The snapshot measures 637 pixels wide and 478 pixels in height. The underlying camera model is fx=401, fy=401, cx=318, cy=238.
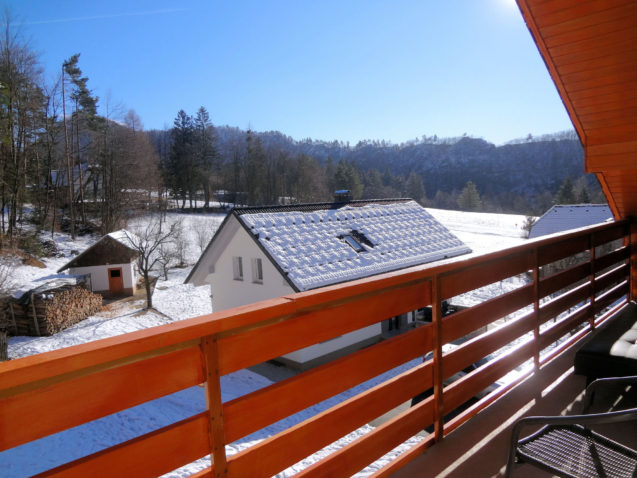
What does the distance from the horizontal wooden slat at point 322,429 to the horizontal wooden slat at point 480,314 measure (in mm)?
203

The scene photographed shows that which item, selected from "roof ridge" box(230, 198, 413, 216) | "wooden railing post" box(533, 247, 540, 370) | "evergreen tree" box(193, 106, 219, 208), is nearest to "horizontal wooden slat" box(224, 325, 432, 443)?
"wooden railing post" box(533, 247, 540, 370)

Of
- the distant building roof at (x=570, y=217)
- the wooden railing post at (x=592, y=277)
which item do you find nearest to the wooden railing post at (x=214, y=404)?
the wooden railing post at (x=592, y=277)

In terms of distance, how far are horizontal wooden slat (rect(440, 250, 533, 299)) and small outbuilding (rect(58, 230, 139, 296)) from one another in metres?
19.6

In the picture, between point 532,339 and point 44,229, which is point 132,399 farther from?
point 44,229

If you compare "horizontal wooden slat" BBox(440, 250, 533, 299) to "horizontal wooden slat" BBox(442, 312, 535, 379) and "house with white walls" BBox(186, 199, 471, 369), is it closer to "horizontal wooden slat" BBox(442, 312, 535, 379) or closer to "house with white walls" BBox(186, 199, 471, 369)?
"horizontal wooden slat" BBox(442, 312, 535, 379)

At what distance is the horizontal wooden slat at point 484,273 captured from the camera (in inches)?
68.6

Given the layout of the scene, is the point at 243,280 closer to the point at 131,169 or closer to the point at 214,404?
the point at 214,404

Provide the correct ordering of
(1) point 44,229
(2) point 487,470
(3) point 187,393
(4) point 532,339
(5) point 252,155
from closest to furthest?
(2) point 487,470 → (4) point 532,339 → (3) point 187,393 → (1) point 44,229 → (5) point 252,155

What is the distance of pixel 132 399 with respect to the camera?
0.83m

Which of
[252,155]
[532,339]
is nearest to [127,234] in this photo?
[532,339]

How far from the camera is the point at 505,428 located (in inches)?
78.7

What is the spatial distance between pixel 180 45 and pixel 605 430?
677 inches

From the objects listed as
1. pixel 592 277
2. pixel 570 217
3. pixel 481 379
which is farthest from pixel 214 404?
pixel 570 217

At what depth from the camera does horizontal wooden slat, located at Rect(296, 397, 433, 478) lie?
4.30ft
